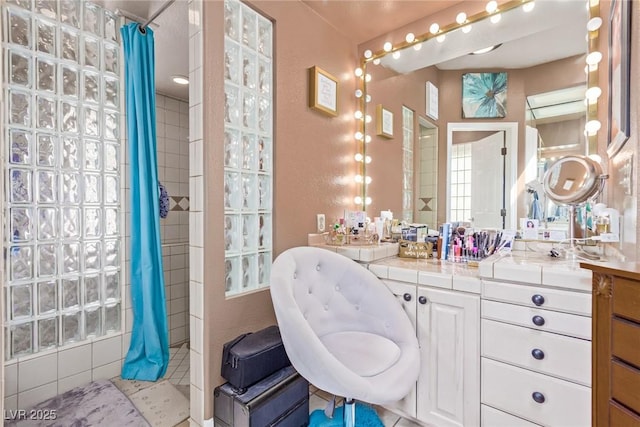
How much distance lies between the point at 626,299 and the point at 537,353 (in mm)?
584

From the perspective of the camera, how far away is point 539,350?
45.2 inches

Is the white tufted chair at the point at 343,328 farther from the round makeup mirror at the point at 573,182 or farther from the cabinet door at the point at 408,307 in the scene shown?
the round makeup mirror at the point at 573,182

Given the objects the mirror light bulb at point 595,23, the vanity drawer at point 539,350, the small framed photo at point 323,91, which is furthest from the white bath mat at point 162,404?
the mirror light bulb at point 595,23

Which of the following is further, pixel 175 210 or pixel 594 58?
pixel 175 210

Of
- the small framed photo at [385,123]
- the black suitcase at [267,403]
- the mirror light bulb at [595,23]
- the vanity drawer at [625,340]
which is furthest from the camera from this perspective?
the small framed photo at [385,123]

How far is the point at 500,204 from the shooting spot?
1755 mm

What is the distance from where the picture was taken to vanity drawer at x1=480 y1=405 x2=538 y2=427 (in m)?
1.19

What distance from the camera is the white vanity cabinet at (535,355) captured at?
1.08 metres

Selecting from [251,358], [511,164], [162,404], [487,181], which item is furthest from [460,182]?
[162,404]

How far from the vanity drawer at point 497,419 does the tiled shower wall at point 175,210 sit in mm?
2369

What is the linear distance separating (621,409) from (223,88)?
1787mm

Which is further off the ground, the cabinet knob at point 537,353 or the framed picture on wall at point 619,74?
the framed picture on wall at point 619,74

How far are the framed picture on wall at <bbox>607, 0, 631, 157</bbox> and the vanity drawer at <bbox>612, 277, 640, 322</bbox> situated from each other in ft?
1.97

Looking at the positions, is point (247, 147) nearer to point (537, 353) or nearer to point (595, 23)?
point (537, 353)
